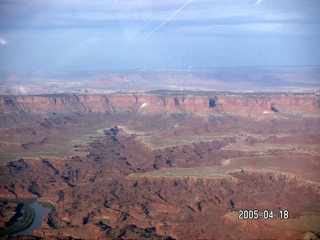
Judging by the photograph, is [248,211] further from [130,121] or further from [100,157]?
[130,121]

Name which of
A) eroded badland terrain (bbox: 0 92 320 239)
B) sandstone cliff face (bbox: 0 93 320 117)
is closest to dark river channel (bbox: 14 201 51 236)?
eroded badland terrain (bbox: 0 92 320 239)

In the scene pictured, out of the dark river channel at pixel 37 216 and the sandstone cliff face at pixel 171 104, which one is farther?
the sandstone cliff face at pixel 171 104

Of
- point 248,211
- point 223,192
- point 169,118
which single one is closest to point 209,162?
point 223,192

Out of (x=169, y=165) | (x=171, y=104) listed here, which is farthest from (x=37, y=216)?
(x=171, y=104)

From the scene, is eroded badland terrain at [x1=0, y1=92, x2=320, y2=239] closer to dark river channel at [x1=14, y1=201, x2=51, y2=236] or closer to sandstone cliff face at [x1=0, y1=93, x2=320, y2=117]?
sandstone cliff face at [x1=0, y1=93, x2=320, y2=117]

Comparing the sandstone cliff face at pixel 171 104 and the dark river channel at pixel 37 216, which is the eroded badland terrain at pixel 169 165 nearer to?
the sandstone cliff face at pixel 171 104

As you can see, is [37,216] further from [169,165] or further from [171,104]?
Result: [171,104]

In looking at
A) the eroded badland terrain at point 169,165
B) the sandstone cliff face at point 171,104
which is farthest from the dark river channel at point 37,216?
the sandstone cliff face at point 171,104
